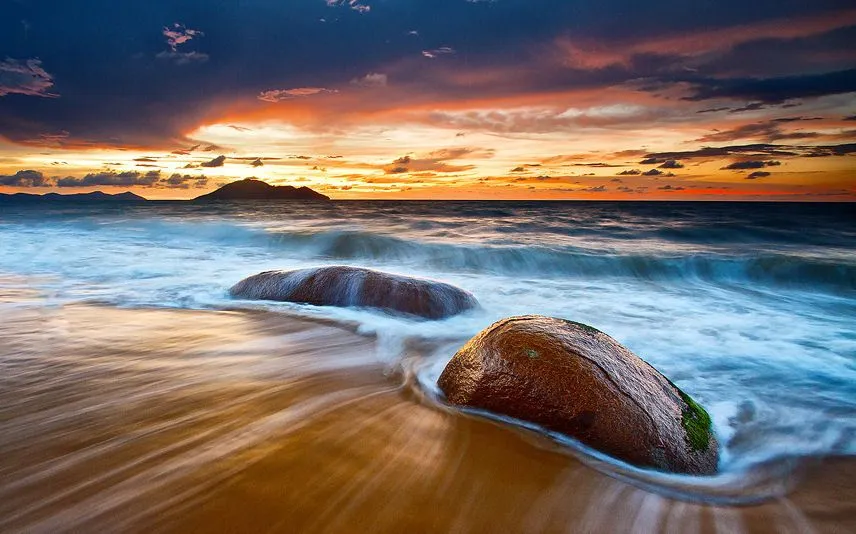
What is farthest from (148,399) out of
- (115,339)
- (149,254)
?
(149,254)

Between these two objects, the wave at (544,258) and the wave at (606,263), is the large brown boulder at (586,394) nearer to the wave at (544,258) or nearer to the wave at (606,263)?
the wave at (544,258)

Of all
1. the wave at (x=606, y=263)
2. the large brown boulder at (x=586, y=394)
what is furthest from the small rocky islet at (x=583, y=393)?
the wave at (x=606, y=263)

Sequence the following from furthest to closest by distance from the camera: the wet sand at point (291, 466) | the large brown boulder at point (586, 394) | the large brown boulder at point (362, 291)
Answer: the large brown boulder at point (362, 291) < the large brown boulder at point (586, 394) < the wet sand at point (291, 466)

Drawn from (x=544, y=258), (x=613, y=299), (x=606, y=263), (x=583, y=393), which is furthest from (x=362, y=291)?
(x=606, y=263)

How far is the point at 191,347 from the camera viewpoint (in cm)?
468

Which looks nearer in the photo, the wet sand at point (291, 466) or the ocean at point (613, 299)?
the wet sand at point (291, 466)

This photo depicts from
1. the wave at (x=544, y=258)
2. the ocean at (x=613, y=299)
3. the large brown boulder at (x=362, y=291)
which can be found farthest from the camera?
the wave at (x=544, y=258)

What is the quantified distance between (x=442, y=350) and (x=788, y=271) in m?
12.0

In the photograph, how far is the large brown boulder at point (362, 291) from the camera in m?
6.43

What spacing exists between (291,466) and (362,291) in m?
4.17

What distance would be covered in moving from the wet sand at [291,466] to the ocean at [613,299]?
0.99ft

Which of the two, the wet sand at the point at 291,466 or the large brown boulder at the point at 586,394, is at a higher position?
the large brown boulder at the point at 586,394

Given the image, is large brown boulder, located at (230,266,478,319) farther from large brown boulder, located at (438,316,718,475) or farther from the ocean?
large brown boulder, located at (438,316,718,475)

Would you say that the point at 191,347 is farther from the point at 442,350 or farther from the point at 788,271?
the point at 788,271
